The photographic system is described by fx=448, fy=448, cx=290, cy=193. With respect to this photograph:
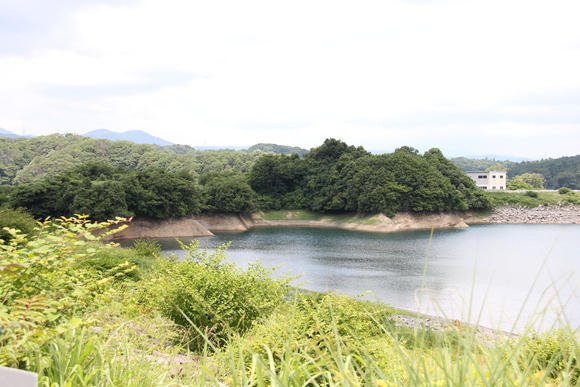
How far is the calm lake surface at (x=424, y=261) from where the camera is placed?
1563 centimetres

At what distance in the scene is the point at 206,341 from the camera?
75.0 inches

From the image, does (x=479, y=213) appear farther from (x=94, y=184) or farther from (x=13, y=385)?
(x=13, y=385)

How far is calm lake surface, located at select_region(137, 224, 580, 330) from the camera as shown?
1563 centimetres

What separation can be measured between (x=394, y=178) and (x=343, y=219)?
688 centimetres

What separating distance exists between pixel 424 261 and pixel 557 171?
85786 mm

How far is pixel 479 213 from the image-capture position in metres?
50.0

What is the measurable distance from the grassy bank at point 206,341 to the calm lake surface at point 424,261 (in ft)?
16.7

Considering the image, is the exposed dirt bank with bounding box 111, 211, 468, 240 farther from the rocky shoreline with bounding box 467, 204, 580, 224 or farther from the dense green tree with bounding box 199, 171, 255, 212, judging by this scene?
the rocky shoreline with bounding box 467, 204, 580, 224

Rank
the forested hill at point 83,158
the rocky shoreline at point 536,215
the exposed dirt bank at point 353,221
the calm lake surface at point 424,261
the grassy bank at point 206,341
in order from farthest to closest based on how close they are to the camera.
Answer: the forested hill at point 83,158 < the rocky shoreline at point 536,215 < the exposed dirt bank at point 353,221 < the calm lake surface at point 424,261 < the grassy bank at point 206,341

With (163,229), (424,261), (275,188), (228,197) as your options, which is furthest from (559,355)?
(275,188)

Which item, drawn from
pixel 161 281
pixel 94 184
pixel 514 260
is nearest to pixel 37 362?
pixel 161 281

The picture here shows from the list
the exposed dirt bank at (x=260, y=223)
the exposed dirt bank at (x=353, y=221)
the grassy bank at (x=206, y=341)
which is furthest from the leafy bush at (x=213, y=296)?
the exposed dirt bank at (x=353, y=221)

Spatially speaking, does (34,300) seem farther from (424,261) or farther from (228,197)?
(228,197)

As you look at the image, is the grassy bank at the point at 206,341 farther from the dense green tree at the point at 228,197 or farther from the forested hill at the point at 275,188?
the dense green tree at the point at 228,197
